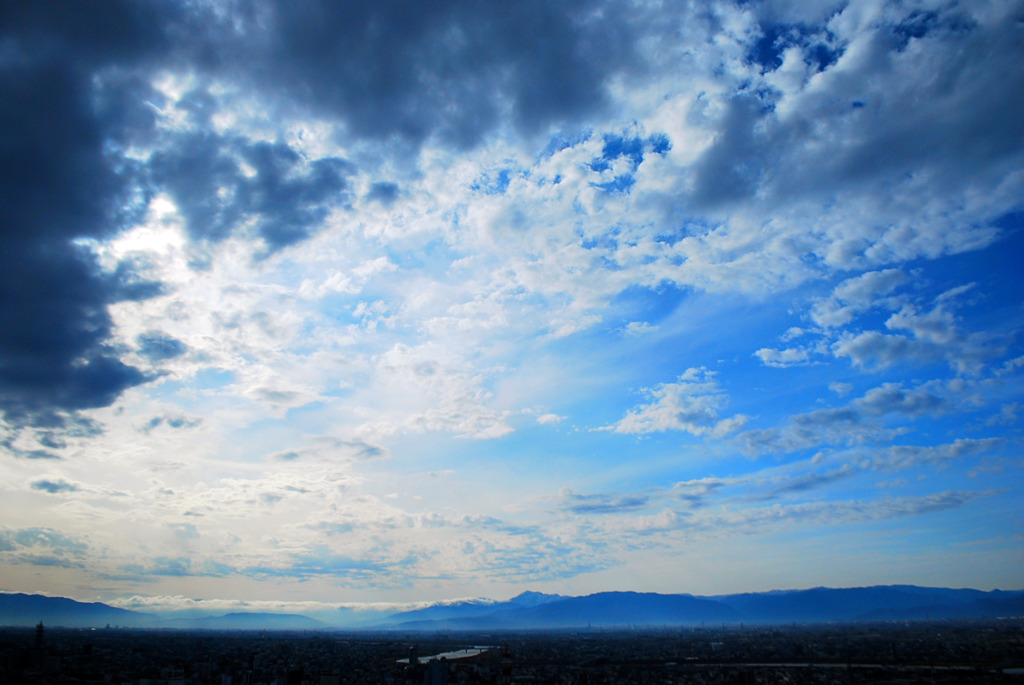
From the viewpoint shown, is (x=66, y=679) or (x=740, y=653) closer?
(x=66, y=679)

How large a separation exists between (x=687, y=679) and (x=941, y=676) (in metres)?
20.9

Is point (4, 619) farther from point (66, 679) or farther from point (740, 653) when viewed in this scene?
point (740, 653)

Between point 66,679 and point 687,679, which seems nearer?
point 66,679

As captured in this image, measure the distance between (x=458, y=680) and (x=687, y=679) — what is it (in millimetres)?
21248

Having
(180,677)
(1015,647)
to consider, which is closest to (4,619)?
(180,677)

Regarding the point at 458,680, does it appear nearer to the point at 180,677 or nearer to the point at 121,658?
the point at 180,677

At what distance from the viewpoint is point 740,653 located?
8056cm

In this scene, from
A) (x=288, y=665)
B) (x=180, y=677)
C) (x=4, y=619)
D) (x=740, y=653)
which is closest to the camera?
(x=180, y=677)

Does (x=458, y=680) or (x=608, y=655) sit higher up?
(x=458, y=680)

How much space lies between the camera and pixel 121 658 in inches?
2250

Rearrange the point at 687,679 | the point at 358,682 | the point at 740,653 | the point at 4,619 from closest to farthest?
the point at 358,682, the point at 687,679, the point at 740,653, the point at 4,619

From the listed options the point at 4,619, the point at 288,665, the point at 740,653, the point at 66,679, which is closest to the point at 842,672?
the point at 740,653

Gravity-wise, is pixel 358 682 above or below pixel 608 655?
above

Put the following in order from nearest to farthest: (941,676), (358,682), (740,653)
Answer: (358,682), (941,676), (740,653)
